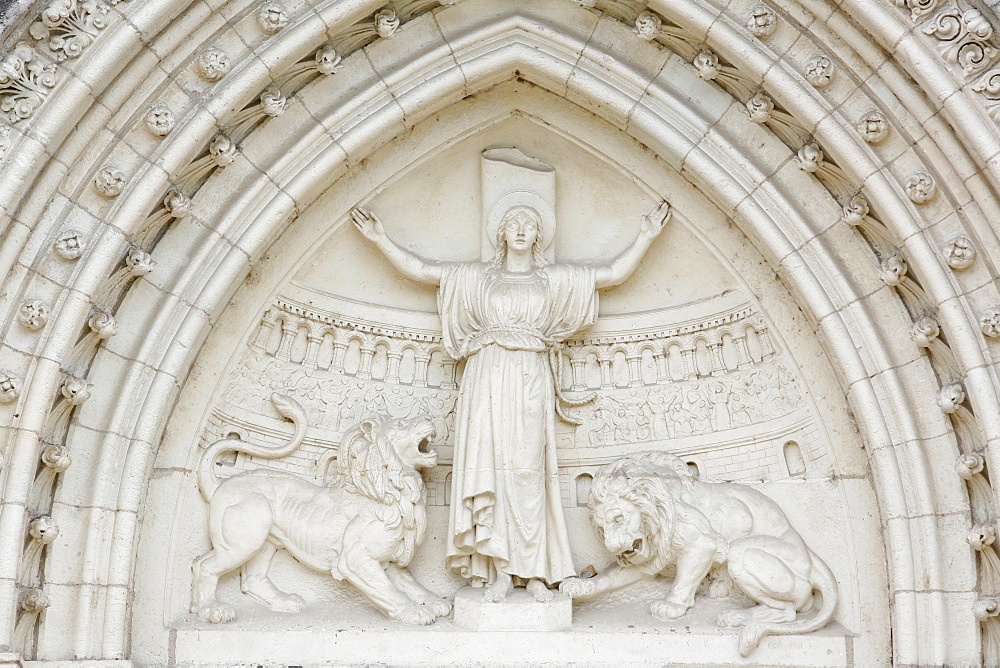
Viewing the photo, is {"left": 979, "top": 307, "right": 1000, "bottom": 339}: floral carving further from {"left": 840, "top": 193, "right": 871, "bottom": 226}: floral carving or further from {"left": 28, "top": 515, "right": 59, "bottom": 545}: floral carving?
{"left": 28, "top": 515, "right": 59, "bottom": 545}: floral carving

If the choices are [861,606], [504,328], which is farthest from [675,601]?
[504,328]

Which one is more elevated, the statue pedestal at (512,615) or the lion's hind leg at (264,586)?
the lion's hind leg at (264,586)

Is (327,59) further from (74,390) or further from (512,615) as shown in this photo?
(512,615)

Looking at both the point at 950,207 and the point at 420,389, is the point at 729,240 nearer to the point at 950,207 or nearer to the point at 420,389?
the point at 950,207

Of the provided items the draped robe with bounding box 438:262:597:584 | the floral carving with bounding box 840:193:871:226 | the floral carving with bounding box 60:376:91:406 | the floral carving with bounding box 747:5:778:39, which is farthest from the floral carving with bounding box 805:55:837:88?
the floral carving with bounding box 60:376:91:406

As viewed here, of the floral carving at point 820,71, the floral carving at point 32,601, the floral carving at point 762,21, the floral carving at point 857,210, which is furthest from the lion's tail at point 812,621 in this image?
the floral carving at point 32,601

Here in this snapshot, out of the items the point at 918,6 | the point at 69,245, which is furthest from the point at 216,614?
the point at 918,6

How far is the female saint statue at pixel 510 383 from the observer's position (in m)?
6.84

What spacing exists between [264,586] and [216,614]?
0.88 ft

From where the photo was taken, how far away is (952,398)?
6391 mm

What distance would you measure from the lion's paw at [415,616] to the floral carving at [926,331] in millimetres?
2532

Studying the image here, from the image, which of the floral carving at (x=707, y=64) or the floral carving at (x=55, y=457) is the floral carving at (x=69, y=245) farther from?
the floral carving at (x=707, y=64)

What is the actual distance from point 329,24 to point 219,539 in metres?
2.42

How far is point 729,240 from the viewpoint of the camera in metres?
7.15
